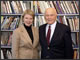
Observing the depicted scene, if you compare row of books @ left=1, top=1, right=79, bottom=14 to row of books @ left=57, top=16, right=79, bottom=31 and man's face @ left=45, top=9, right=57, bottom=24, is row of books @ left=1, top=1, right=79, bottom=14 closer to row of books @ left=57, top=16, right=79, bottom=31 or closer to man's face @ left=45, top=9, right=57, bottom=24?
row of books @ left=57, top=16, right=79, bottom=31

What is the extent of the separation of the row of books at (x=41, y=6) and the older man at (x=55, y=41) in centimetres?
105

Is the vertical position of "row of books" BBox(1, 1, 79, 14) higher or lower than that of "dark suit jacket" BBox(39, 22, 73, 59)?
higher

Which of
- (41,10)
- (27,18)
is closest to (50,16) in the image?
(27,18)

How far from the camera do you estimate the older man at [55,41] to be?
7.09 ft

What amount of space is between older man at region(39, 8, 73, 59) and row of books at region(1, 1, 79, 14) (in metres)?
1.05

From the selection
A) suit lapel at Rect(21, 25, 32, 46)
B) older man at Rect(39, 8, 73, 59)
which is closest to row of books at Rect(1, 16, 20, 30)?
suit lapel at Rect(21, 25, 32, 46)

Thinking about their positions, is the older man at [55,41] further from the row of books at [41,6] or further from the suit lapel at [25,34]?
the row of books at [41,6]

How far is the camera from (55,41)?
→ 2.14m

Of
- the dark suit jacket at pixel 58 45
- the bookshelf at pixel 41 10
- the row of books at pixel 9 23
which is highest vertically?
the bookshelf at pixel 41 10

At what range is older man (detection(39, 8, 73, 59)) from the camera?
216cm

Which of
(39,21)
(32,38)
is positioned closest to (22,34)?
(32,38)

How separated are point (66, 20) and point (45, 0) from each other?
1.90ft

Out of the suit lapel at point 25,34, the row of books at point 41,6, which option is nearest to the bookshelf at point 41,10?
the row of books at point 41,6

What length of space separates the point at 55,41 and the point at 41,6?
1.28 meters
